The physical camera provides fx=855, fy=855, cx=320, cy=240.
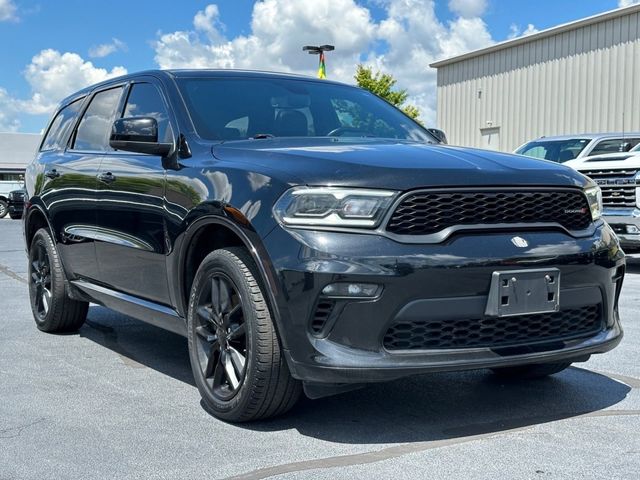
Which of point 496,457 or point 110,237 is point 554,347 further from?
point 110,237

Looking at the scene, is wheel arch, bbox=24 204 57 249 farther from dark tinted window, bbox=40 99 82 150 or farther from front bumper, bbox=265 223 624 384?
front bumper, bbox=265 223 624 384

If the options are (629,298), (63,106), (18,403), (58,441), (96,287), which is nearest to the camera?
(58,441)

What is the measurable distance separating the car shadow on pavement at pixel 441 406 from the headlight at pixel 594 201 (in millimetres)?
926

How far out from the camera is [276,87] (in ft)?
16.4

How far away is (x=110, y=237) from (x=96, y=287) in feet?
1.66

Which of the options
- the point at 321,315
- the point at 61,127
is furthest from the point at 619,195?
the point at 321,315

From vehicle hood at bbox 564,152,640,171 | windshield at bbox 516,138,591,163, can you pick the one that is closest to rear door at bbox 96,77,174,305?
vehicle hood at bbox 564,152,640,171

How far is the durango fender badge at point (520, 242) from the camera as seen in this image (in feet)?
11.5

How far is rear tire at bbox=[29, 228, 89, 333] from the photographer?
234 inches

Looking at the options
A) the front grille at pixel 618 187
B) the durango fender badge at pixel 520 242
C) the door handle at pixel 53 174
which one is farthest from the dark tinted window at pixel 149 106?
the front grille at pixel 618 187

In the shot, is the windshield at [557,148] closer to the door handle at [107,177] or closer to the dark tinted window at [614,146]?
the dark tinted window at [614,146]

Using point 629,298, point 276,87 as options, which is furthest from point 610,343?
point 629,298

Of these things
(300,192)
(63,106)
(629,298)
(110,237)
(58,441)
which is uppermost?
(63,106)

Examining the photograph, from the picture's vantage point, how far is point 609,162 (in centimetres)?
1037
